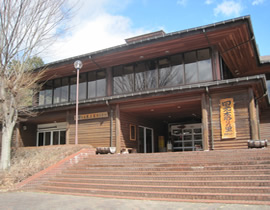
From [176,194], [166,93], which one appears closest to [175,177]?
[176,194]

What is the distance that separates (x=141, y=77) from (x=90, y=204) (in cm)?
968

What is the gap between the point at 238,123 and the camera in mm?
11945

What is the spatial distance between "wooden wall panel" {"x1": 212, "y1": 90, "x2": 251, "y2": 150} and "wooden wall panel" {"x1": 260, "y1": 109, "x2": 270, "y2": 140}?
445cm

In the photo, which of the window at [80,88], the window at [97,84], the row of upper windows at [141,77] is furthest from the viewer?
the window at [80,88]

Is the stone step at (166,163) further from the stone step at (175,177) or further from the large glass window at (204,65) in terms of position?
the large glass window at (204,65)

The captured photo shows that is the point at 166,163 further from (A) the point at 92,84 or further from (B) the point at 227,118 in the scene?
(A) the point at 92,84

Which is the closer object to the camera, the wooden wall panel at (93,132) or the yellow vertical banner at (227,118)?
the yellow vertical banner at (227,118)

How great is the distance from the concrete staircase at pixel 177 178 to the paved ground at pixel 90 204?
0.43m

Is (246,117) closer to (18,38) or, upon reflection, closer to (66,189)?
(66,189)

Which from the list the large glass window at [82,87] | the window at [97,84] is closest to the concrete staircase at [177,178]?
the window at [97,84]

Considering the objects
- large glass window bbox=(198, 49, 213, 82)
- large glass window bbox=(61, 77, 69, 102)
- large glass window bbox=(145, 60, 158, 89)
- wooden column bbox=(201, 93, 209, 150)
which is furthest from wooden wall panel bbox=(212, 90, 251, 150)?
large glass window bbox=(61, 77, 69, 102)

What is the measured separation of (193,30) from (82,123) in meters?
7.93

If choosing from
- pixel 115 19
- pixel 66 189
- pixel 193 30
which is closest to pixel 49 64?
pixel 115 19

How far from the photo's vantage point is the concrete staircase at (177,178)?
663cm
